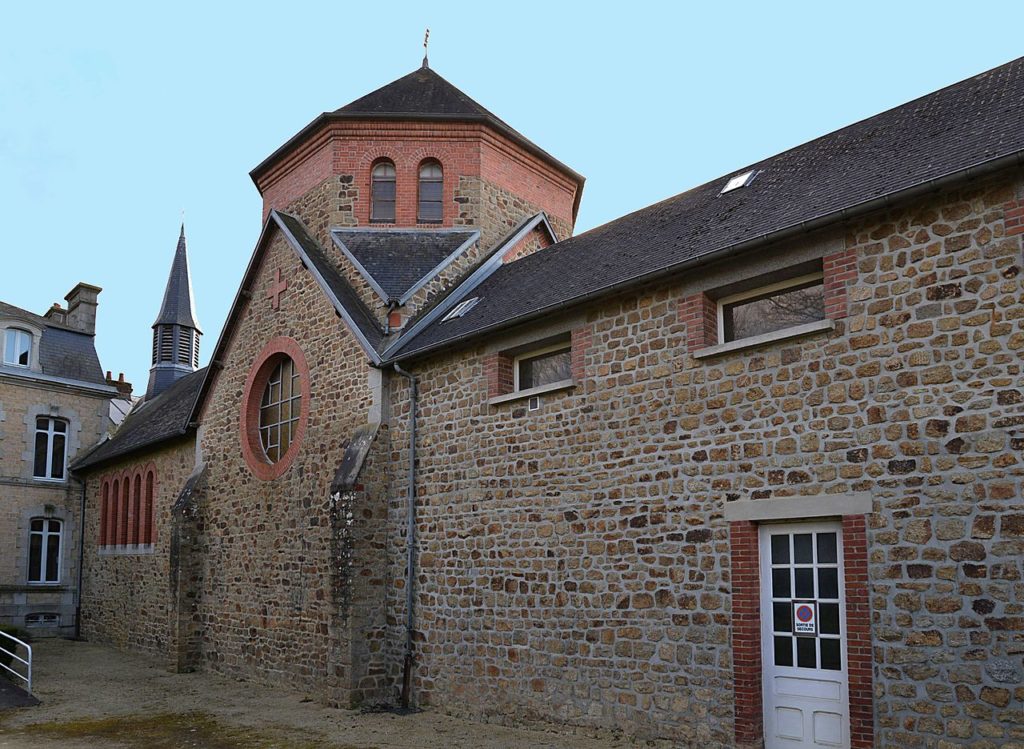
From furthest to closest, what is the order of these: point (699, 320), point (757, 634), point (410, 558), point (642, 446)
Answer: point (410, 558)
point (642, 446)
point (699, 320)
point (757, 634)

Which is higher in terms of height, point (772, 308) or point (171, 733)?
point (772, 308)

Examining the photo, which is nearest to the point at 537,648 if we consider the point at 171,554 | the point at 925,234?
the point at 925,234

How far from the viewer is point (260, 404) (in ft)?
52.4

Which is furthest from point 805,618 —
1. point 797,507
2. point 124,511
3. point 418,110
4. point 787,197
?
point 124,511

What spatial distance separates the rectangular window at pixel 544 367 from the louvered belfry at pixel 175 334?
2006 cm

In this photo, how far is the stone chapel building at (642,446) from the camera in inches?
279

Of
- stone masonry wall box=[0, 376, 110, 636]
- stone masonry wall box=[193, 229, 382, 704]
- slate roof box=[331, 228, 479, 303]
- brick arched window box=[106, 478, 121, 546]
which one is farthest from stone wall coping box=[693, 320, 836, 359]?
stone masonry wall box=[0, 376, 110, 636]

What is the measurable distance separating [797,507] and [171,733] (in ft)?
24.6

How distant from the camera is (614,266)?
10.6 metres

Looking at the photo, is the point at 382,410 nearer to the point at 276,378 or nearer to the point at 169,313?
the point at 276,378

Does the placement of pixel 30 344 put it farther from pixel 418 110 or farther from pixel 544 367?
pixel 544 367

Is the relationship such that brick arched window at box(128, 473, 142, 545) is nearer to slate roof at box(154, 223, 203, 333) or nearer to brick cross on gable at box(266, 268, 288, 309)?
brick cross on gable at box(266, 268, 288, 309)

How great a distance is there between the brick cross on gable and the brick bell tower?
0.98 meters

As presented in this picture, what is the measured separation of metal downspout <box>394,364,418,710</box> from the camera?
11711 millimetres
